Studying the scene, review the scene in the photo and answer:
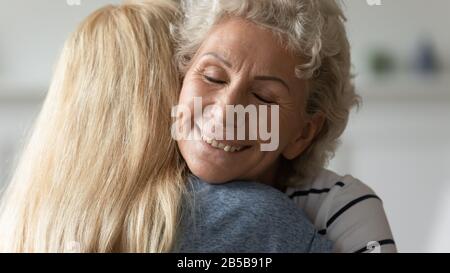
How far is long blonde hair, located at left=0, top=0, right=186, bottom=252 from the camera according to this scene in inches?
31.8

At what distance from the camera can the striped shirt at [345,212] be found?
877 millimetres

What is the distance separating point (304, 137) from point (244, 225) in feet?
→ 0.77

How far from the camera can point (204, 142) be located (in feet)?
2.81

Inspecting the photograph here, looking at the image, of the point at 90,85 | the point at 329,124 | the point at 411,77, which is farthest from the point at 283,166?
the point at 411,77

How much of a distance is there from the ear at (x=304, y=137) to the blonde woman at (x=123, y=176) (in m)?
0.14

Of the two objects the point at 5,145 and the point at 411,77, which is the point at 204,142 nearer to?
the point at 5,145

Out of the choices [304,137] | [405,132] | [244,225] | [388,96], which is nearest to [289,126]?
[304,137]

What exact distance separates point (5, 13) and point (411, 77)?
4.07ft

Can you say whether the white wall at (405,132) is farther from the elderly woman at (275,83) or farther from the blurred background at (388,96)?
the elderly woman at (275,83)

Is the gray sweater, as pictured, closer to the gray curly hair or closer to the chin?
the chin

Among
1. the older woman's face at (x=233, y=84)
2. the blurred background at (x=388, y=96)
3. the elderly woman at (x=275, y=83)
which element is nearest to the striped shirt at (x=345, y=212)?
the elderly woman at (x=275, y=83)

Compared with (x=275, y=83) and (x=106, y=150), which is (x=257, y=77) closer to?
(x=275, y=83)

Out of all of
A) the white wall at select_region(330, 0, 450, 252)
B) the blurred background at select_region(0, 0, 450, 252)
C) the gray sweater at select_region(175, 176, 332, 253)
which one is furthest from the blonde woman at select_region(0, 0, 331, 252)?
the white wall at select_region(330, 0, 450, 252)
